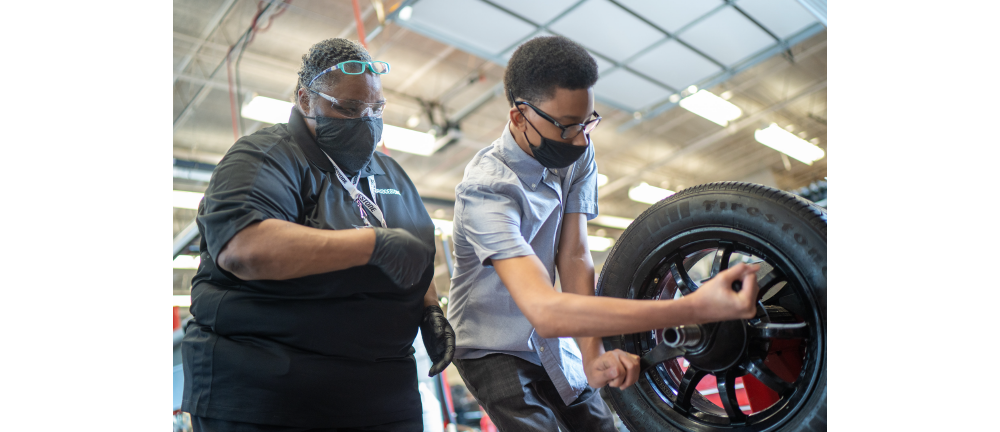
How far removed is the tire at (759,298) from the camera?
114cm

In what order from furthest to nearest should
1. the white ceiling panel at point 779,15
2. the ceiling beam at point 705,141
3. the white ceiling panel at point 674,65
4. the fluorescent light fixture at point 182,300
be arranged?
the fluorescent light fixture at point 182,300, the ceiling beam at point 705,141, the white ceiling panel at point 674,65, the white ceiling panel at point 779,15

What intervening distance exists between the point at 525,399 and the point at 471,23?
504cm

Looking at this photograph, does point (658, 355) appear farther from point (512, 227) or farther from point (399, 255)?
point (399, 255)

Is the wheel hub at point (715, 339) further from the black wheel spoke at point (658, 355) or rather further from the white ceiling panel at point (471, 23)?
the white ceiling panel at point (471, 23)

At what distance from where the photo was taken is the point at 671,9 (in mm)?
5832

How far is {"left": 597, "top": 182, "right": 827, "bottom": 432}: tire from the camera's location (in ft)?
3.73

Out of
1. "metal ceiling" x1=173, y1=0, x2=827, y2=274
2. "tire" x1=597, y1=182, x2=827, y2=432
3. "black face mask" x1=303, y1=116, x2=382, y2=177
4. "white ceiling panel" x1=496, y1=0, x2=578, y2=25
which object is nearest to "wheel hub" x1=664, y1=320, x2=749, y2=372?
"tire" x1=597, y1=182, x2=827, y2=432

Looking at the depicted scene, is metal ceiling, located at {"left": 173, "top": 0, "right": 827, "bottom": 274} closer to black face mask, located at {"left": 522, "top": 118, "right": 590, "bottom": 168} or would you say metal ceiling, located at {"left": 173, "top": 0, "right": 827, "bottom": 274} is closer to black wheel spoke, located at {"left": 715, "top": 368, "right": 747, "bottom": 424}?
black face mask, located at {"left": 522, "top": 118, "right": 590, "bottom": 168}

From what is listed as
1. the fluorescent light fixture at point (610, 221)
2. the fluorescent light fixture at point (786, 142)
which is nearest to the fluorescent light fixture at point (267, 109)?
the fluorescent light fixture at point (786, 142)

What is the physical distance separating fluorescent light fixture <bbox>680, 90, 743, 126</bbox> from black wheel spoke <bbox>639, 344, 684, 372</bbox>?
7037mm

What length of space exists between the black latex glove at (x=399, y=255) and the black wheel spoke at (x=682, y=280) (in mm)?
568
